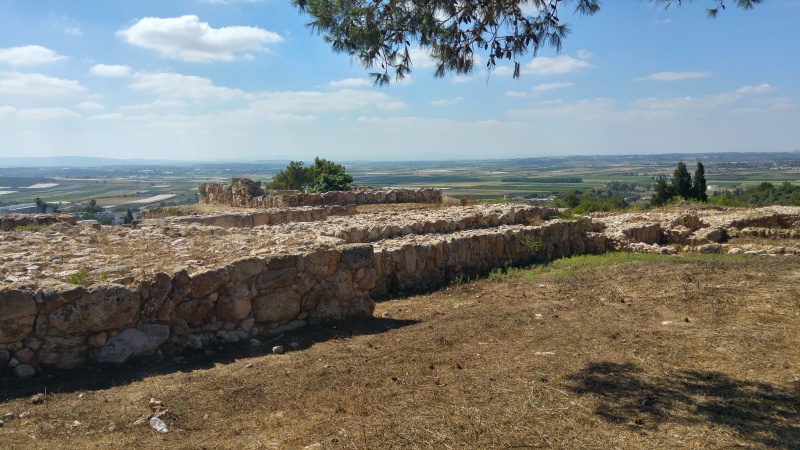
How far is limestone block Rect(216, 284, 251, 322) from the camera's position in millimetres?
5949

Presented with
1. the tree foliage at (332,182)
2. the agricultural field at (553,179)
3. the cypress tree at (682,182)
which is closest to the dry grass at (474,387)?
the tree foliage at (332,182)

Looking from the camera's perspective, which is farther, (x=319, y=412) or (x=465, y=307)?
(x=465, y=307)

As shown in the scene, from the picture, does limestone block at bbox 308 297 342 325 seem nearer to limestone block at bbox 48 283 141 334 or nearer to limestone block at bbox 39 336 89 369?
limestone block at bbox 48 283 141 334

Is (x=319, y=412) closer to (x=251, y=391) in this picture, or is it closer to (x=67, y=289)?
(x=251, y=391)

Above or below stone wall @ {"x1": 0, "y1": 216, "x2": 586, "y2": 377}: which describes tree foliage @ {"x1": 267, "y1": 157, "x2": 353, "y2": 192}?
above

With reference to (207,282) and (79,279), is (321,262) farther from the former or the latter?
(79,279)

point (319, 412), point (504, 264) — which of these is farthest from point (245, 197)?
point (319, 412)

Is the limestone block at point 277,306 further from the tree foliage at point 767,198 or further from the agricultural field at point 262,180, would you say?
the tree foliage at point 767,198

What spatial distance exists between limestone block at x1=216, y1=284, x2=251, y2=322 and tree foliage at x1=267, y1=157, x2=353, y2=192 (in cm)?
1866

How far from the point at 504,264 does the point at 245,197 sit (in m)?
14.2

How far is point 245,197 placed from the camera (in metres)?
22.3

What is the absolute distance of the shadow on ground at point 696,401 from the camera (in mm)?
3861

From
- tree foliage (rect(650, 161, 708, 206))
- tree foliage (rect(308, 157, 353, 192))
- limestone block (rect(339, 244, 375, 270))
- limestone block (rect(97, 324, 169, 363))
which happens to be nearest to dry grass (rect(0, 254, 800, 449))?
limestone block (rect(97, 324, 169, 363))

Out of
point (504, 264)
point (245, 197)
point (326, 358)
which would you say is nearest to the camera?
point (326, 358)
